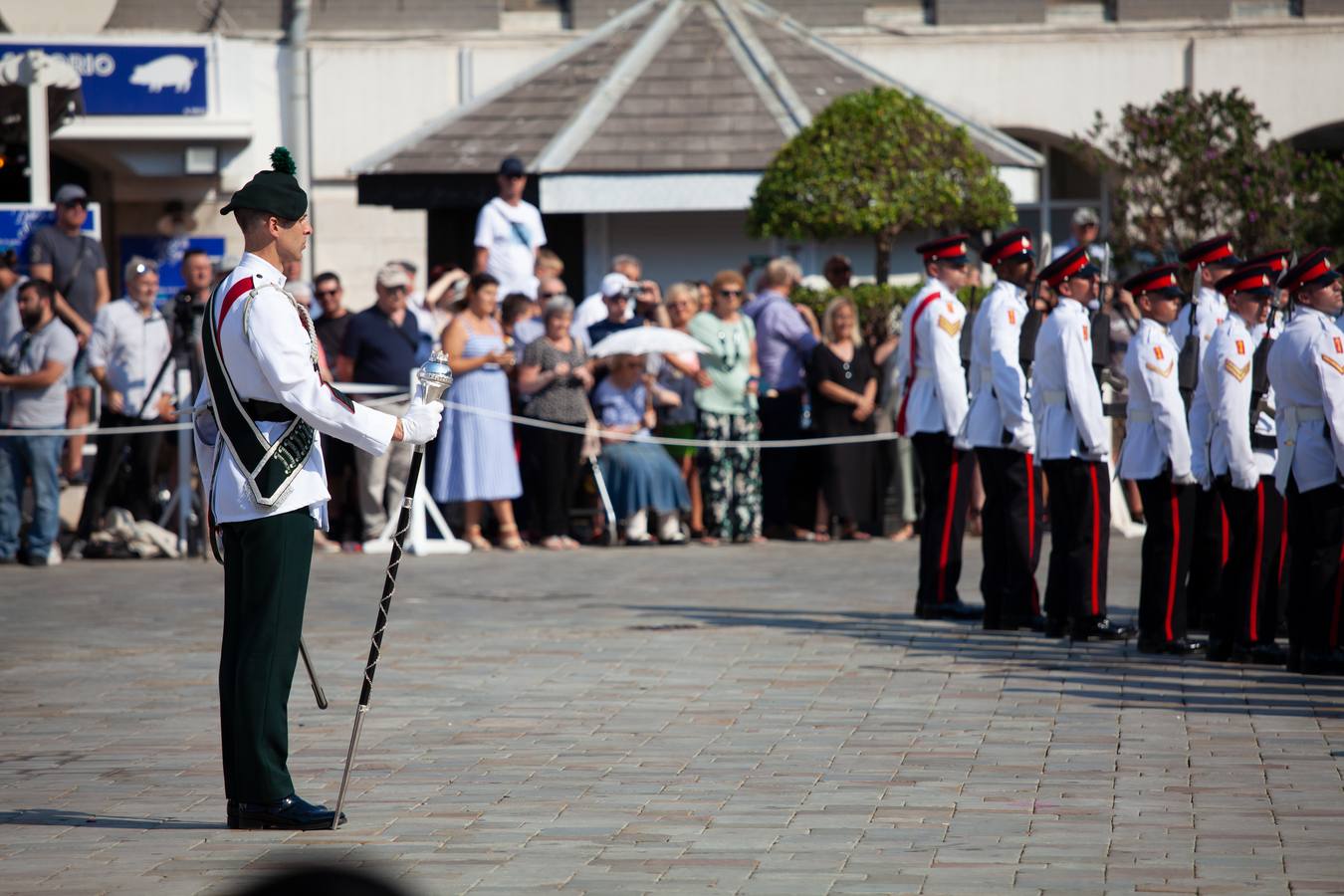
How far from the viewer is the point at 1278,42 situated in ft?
92.4

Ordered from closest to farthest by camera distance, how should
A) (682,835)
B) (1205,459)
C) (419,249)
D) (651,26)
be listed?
(682,835) → (1205,459) → (651,26) → (419,249)

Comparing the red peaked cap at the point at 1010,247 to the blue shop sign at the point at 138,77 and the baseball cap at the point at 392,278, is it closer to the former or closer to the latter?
the baseball cap at the point at 392,278

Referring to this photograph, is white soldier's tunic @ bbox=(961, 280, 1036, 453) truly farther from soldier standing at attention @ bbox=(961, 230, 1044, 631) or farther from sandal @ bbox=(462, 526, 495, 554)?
sandal @ bbox=(462, 526, 495, 554)

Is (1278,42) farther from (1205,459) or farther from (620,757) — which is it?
(620,757)

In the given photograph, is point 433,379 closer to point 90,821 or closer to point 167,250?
point 90,821

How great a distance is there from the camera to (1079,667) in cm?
994

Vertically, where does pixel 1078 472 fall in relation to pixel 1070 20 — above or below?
Result: below

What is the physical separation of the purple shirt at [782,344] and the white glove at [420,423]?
10.0 metres

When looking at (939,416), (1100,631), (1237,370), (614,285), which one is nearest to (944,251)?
(939,416)

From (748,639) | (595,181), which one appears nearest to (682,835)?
(748,639)

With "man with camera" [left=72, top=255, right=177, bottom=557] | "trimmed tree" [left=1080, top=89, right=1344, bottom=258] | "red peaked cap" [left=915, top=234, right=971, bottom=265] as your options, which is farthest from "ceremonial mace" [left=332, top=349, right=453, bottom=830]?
"trimmed tree" [left=1080, top=89, right=1344, bottom=258]

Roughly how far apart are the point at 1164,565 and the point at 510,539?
20.9ft

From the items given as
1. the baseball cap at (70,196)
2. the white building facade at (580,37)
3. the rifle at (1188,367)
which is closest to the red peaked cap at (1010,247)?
the rifle at (1188,367)

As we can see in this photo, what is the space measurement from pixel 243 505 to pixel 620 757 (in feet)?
6.06
